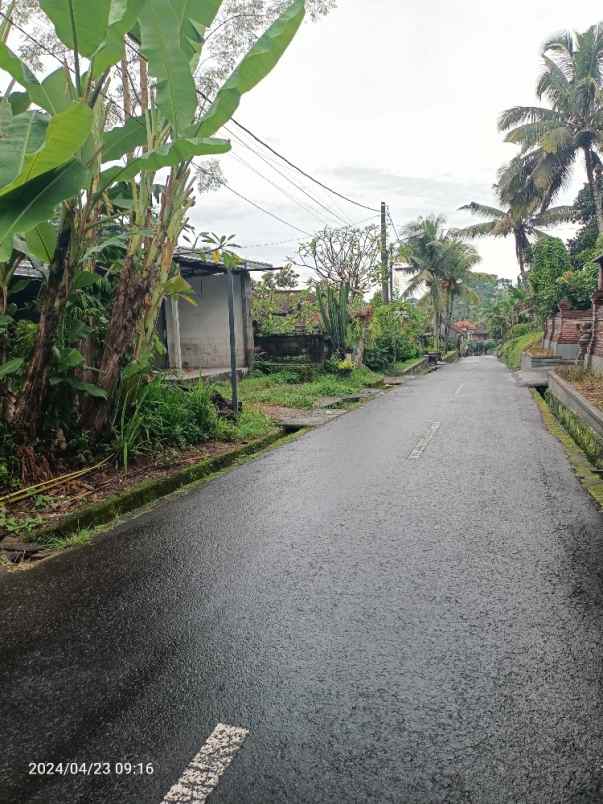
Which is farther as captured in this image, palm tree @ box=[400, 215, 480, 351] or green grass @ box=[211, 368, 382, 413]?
palm tree @ box=[400, 215, 480, 351]

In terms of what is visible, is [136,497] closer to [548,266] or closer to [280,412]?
[280,412]

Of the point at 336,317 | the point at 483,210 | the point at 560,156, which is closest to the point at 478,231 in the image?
the point at 483,210

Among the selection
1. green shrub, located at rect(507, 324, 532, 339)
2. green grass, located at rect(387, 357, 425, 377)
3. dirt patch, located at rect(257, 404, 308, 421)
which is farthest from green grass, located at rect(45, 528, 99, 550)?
green shrub, located at rect(507, 324, 532, 339)

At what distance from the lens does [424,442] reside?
29.8 feet

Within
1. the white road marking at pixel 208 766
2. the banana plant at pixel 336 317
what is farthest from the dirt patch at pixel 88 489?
the banana plant at pixel 336 317

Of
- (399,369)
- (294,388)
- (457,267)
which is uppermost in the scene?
(457,267)

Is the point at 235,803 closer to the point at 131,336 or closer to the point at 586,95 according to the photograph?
the point at 131,336

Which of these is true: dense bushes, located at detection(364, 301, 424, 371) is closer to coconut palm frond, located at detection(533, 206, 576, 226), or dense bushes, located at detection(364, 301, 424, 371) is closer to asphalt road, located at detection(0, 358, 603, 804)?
coconut palm frond, located at detection(533, 206, 576, 226)

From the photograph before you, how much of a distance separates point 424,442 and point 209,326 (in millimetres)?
12912

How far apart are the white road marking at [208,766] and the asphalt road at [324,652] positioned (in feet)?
0.12

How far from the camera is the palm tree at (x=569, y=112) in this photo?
3022cm

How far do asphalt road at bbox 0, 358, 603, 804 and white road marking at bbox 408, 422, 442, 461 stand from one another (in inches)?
86.5

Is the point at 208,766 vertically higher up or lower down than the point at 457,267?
lower down

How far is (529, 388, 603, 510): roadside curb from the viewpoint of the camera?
6.04 metres
